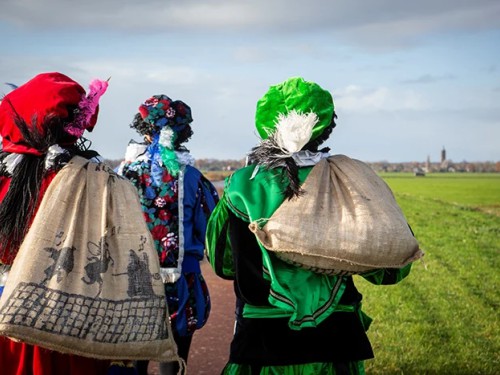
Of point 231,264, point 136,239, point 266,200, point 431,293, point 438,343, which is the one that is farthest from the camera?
point 431,293

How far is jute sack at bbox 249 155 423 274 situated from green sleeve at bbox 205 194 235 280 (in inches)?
13.2

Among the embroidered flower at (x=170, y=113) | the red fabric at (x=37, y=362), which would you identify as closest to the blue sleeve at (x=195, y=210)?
the embroidered flower at (x=170, y=113)

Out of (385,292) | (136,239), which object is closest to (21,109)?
(136,239)

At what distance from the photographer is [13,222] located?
2.83 meters

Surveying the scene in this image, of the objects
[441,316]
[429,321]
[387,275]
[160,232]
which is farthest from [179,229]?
[441,316]

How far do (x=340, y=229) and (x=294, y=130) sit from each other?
1.68 ft

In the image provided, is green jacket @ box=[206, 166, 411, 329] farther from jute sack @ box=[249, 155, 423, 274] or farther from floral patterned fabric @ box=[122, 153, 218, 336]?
floral patterned fabric @ box=[122, 153, 218, 336]

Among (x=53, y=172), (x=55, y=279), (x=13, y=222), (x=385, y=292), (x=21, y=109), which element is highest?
(x=21, y=109)

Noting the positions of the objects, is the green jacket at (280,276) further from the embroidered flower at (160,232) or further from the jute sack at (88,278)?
the embroidered flower at (160,232)

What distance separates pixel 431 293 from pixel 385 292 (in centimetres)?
63

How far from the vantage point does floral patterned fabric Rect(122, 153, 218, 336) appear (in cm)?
477

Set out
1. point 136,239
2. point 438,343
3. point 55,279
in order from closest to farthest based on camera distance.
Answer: point 55,279
point 136,239
point 438,343

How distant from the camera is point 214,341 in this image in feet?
22.8

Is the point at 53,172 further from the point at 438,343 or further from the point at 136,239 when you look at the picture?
the point at 438,343
